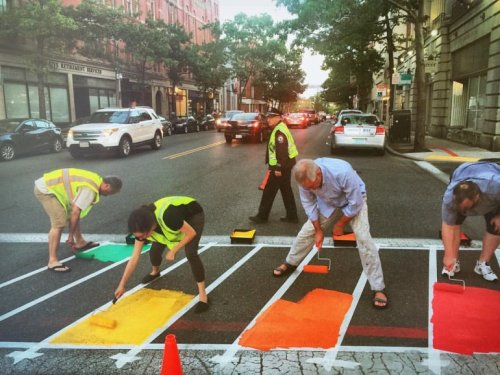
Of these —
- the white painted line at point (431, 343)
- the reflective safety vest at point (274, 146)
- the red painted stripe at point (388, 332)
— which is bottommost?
the red painted stripe at point (388, 332)

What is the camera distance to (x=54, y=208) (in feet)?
18.8

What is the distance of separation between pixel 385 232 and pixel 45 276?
4883mm

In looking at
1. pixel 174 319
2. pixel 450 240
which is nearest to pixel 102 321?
pixel 174 319

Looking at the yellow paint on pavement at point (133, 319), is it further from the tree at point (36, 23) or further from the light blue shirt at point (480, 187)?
the tree at point (36, 23)

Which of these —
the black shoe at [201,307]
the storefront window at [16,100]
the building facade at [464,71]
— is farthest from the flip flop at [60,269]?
the storefront window at [16,100]

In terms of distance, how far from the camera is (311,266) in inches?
222

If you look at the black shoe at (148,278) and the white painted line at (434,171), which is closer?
the black shoe at (148,278)

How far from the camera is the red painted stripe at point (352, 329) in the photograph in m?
4.01

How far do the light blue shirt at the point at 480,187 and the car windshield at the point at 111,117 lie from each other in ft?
50.5

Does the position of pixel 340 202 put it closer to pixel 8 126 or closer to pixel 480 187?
pixel 480 187

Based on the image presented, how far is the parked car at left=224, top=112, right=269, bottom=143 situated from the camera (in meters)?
23.8

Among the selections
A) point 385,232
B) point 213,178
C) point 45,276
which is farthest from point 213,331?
point 213,178

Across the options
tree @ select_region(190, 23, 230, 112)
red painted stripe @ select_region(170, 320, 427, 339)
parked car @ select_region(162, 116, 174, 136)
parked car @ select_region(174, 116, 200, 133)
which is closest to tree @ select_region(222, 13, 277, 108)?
tree @ select_region(190, 23, 230, 112)

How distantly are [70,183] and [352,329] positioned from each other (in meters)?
3.65
